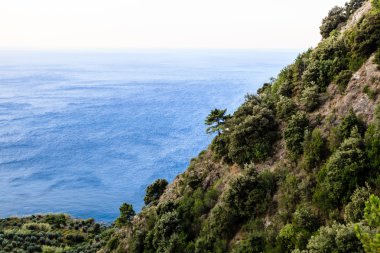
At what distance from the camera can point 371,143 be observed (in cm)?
1777

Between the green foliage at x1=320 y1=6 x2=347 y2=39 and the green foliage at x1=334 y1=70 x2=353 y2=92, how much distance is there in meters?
15.9

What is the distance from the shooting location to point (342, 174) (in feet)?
57.7

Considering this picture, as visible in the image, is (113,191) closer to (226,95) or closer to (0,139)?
(0,139)

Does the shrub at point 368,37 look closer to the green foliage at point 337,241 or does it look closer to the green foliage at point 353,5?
the green foliage at point 337,241

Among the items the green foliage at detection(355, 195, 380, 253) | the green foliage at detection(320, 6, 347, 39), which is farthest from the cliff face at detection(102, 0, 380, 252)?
the green foliage at detection(320, 6, 347, 39)

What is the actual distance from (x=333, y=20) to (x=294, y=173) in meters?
23.9

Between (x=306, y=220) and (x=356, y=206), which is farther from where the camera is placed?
(x=306, y=220)

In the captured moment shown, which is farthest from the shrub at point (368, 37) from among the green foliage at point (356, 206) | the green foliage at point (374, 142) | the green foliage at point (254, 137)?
the green foliage at point (356, 206)

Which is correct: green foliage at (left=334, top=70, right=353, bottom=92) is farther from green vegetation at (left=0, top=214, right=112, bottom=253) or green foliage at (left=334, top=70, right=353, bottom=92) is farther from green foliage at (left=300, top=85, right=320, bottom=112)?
green vegetation at (left=0, top=214, right=112, bottom=253)

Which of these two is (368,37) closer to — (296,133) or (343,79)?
(343,79)

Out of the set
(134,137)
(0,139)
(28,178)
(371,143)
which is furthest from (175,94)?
(371,143)

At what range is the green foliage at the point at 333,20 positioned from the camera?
3791 centimetres

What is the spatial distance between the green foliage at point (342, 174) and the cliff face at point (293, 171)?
5cm

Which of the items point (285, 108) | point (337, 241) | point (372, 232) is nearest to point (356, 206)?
point (337, 241)
